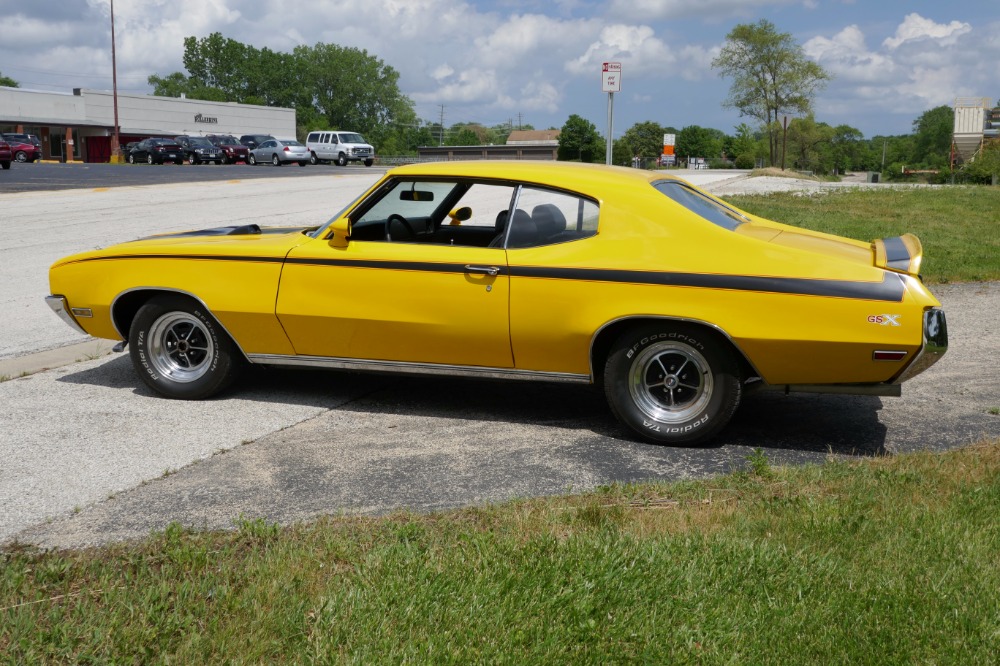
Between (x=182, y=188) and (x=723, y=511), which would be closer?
(x=723, y=511)

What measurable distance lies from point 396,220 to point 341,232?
1.21ft

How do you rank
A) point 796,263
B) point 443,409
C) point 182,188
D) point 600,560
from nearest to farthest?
point 600,560, point 796,263, point 443,409, point 182,188

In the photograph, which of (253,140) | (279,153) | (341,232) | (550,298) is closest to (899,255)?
(550,298)

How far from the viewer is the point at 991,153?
4172 centimetres

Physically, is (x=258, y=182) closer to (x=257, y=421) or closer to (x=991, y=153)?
(x=257, y=421)

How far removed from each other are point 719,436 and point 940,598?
2.21 meters

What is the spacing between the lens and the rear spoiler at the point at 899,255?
4.89 m

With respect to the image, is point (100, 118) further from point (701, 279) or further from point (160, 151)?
point (701, 279)

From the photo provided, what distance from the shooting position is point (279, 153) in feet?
168

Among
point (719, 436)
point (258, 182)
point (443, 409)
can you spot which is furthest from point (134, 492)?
point (258, 182)

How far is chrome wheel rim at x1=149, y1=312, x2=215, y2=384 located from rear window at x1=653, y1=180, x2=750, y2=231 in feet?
9.42

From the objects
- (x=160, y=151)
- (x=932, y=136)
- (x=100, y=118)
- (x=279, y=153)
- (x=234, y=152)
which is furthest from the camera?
(x=932, y=136)

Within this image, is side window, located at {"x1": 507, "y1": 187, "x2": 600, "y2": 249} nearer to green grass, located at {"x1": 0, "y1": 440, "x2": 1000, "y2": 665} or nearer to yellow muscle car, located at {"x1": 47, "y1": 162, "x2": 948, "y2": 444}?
yellow muscle car, located at {"x1": 47, "y1": 162, "x2": 948, "y2": 444}

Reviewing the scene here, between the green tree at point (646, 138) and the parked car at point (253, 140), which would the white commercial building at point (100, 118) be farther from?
the green tree at point (646, 138)
